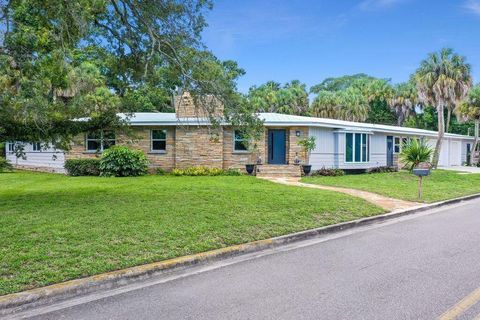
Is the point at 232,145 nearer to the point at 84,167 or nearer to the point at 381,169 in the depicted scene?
the point at 84,167

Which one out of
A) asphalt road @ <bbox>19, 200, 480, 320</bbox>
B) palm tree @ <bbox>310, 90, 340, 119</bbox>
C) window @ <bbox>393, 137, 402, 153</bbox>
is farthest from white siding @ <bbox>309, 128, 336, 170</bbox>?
palm tree @ <bbox>310, 90, 340, 119</bbox>

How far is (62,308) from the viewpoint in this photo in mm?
4359

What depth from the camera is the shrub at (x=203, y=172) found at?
2047 centimetres

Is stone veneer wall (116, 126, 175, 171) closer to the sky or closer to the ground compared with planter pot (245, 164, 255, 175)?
closer to the sky

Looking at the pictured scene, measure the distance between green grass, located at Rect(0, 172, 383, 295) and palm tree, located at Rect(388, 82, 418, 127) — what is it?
3693 cm

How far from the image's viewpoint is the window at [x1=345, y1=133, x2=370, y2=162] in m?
23.1

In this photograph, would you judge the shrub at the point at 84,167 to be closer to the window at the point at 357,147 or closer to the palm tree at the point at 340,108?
the window at the point at 357,147

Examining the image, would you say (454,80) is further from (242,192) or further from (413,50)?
(242,192)

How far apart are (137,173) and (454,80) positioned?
2066 cm

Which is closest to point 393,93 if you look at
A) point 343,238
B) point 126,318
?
point 343,238

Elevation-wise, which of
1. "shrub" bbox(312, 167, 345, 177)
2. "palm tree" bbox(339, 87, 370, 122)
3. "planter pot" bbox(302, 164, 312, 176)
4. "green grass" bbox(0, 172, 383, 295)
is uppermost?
"palm tree" bbox(339, 87, 370, 122)

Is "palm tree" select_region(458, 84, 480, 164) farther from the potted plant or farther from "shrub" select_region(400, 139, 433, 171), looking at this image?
the potted plant

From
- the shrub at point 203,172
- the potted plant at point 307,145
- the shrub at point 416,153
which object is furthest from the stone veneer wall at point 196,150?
the shrub at point 416,153

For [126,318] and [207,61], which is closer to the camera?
[126,318]
